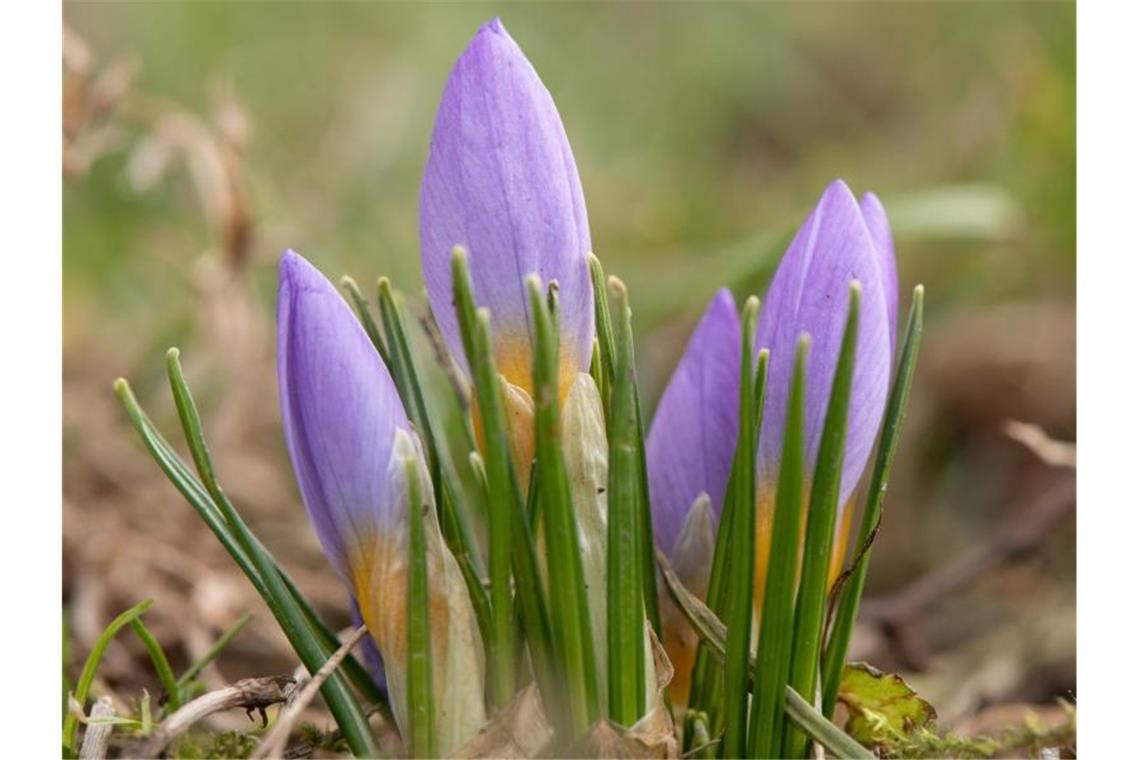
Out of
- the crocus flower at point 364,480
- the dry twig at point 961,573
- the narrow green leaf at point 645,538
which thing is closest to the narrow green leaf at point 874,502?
the narrow green leaf at point 645,538

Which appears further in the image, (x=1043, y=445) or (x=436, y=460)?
(x=1043, y=445)

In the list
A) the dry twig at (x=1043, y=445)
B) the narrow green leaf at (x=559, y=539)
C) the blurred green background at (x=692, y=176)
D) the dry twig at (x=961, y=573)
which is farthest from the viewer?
the blurred green background at (x=692, y=176)

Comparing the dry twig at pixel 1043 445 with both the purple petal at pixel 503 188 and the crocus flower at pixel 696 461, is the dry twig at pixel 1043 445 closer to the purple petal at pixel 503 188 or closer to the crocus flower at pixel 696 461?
the crocus flower at pixel 696 461

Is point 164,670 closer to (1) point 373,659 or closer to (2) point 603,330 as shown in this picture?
(1) point 373,659

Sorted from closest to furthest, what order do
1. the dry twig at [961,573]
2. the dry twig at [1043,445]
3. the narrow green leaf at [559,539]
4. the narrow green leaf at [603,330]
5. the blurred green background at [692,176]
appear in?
the narrow green leaf at [559,539]
the narrow green leaf at [603,330]
the dry twig at [1043,445]
the dry twig at [961,573]
the blurred green background at [692,176]

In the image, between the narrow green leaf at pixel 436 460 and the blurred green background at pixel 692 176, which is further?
the blurred green background at pixel 692 176

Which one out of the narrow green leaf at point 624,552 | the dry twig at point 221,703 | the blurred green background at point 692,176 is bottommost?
the dry twig at point 221,703

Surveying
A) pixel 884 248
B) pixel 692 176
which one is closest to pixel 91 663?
pixel 884 248

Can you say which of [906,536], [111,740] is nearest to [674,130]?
[906,536]
